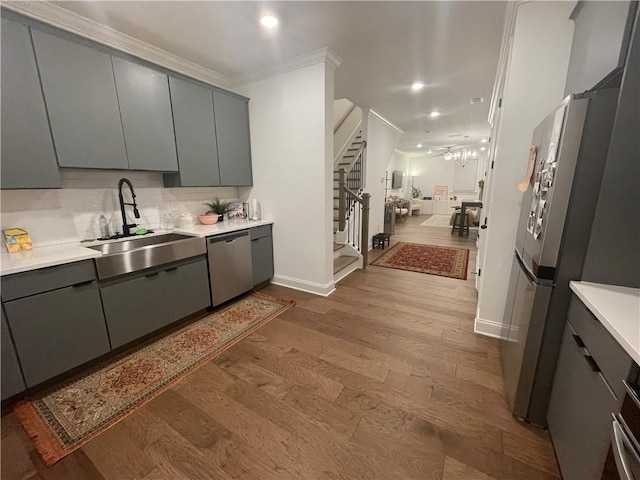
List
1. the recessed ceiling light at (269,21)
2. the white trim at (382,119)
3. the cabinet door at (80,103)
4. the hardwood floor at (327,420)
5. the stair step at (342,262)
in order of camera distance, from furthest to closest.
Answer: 1. the white trim at (382,119)
2. the stair step at (342,262)
3. the recessed ceiling light at (269,21)
4. the cabinet door at (80,103)
5. the hardwood floor at (327,420)

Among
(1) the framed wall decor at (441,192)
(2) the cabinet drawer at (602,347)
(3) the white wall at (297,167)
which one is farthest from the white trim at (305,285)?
(1) the framed wall decor at (441,192)

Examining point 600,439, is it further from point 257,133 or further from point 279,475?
point 257,133

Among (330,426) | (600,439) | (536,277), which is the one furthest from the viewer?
(330,426)

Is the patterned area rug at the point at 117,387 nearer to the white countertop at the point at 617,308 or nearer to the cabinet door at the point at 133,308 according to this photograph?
the cabinet door at the point at 133,308

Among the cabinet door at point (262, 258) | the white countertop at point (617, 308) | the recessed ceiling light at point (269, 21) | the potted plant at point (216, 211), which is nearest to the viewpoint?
the white countertop at point (617, 308)

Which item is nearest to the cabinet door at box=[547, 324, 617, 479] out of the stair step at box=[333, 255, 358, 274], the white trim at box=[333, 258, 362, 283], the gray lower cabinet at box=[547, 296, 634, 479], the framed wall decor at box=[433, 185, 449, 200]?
the gray lower cabinet at box=[547, 296, 634, 479]

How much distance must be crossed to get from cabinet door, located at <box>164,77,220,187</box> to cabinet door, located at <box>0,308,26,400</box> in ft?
5.40

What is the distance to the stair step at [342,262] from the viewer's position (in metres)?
3.74

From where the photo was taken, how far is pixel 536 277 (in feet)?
4.19

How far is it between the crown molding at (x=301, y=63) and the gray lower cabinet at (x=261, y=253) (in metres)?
1.79

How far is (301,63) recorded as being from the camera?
2713 millimetres

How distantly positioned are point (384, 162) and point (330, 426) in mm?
5143

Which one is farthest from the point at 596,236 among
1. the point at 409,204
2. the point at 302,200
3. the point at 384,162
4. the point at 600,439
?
the point at 409,204

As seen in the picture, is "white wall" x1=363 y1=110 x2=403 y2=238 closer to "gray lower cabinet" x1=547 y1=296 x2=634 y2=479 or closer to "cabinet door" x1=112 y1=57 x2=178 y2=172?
"cabinet door" x1=112 y1=57 x2=178 y2=172
